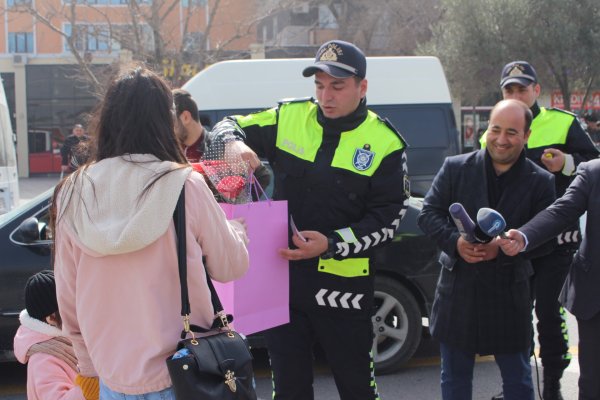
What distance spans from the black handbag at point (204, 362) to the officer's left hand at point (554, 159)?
2.78 metres

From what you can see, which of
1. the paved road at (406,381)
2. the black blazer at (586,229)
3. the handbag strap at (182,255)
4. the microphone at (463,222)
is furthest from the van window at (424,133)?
the handbag strap at (182,255)

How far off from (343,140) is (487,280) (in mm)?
999

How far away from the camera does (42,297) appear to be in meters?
2.66

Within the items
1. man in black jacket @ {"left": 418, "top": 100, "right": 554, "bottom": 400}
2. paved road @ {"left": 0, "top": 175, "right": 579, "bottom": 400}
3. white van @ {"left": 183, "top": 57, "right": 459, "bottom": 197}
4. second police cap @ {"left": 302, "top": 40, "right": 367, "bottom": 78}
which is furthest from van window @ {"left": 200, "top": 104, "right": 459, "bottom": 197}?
second police cap @ {"left": 302, "top": 40, "right": 367, "bottom": 78}

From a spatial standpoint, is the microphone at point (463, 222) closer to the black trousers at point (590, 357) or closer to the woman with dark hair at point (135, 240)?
the black trousers at point (590, 357)

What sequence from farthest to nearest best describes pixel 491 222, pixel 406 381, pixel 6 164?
pixel 6 164, pixel 406 381, pixel 491 222

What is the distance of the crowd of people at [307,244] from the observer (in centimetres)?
225

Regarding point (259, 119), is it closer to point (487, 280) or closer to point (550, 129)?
point (487, 280)

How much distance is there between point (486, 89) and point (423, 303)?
825 inches

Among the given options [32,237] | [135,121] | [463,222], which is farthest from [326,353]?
[32,237]

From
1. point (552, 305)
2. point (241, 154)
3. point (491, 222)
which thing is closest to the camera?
point (241, 154)

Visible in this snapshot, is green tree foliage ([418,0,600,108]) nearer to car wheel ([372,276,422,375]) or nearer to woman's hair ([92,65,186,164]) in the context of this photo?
car wheel ([372,276,422,375])

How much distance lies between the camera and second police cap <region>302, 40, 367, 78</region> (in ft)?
10.7

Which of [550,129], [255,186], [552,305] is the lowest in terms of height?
[552,305]
